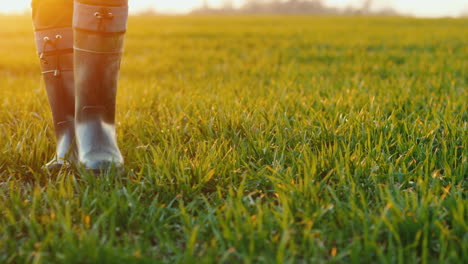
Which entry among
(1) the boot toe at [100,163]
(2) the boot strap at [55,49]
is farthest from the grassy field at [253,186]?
(2) the boot strap at [55,49]

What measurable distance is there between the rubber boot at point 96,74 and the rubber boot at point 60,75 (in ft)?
0.68

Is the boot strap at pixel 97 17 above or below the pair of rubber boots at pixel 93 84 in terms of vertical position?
above

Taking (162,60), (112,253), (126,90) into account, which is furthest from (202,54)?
(112,253)

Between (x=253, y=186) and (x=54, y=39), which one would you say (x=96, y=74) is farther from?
(x=253, y=186)

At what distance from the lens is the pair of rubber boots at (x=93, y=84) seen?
208 cm

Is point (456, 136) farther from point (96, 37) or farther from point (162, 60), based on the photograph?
point (162, 60)

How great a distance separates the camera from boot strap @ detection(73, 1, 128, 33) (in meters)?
2.07

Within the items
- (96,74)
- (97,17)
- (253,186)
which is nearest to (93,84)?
(96,74)

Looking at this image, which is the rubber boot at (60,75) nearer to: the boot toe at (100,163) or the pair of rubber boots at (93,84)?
the pair of rubber boots at (93,84)

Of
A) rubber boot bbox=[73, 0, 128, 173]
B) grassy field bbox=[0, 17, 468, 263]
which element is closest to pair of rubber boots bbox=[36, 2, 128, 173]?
rubber boot bbox=[73, 0, 128, 173]

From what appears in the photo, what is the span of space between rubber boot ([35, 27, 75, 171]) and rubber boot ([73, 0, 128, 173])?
21 centimetres

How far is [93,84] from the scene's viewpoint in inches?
84.7

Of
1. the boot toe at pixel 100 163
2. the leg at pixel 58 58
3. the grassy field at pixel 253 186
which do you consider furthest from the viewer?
the leg at pixel 58 58

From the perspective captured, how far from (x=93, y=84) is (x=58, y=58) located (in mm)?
339
